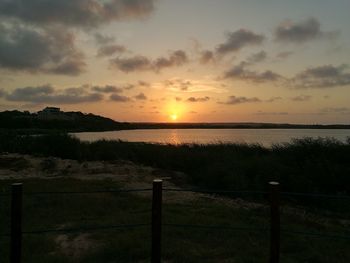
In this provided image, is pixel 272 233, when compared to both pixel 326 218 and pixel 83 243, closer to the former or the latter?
pixel 83 243

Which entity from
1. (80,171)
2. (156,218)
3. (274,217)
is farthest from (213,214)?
(80,171)

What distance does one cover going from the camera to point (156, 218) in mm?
5617

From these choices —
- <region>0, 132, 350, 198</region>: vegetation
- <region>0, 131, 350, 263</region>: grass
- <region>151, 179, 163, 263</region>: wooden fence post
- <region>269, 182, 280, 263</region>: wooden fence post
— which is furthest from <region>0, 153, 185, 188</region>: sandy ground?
<region>269, 182, 280, 263</region>: wooden fence post

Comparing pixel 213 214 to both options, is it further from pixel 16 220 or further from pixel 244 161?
pixel 244 161

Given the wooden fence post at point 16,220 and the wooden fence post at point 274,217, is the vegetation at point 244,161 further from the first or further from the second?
the wooden fence post at point 16,220

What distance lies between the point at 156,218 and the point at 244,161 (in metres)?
14.8

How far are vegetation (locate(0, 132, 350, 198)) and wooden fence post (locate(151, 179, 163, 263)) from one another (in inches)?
406

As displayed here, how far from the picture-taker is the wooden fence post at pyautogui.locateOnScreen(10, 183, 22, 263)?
5.31 meters

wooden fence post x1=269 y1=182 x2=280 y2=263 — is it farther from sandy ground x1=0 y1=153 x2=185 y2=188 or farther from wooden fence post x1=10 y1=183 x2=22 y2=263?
sandy ground x1=0 y1=153 x2=185 y2=188

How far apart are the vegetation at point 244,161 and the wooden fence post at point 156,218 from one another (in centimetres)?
1032

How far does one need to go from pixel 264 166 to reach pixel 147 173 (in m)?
6.24

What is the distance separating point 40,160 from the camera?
2395cm

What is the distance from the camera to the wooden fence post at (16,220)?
531 centimetres

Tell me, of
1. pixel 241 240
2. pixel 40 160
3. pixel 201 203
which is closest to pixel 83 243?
pixel 241 240
